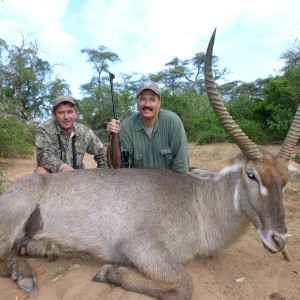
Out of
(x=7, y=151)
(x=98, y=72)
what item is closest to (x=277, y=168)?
(x=7, y=151)

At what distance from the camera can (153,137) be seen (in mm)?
5875

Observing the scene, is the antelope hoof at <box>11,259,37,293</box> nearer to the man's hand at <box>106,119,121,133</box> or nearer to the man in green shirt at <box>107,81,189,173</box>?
the man's hand at <box>106,119,121,133</box>

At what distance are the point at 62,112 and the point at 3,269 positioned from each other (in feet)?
9.15

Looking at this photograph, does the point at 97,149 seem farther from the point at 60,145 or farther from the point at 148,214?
the point at 148,214

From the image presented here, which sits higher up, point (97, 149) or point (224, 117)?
point (224, 117)

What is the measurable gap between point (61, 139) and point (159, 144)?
64.7 inches

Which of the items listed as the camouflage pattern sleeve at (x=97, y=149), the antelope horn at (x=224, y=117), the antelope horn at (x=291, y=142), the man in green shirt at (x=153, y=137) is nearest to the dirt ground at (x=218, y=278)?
the antelope horn at (x=224, y=117)

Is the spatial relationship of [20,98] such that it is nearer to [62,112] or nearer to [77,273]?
[62,112]

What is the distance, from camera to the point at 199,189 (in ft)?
14.1

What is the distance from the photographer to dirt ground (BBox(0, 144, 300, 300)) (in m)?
3.63

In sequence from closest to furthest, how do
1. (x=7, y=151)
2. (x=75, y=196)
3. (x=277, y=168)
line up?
(x=277, y=168) → (x=75, y=196) → (x=7, y=151)

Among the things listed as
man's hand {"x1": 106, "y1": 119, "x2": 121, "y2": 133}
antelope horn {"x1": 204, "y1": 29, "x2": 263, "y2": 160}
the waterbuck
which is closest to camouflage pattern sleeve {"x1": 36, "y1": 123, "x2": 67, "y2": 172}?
man's hand {"x1": 106, "y1": 119, "x2": 121, "y2": 133}

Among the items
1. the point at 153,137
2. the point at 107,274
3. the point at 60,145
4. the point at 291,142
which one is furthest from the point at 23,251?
the point at 291,142

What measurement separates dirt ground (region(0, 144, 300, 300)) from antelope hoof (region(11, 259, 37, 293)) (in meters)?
0.06
